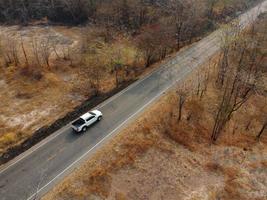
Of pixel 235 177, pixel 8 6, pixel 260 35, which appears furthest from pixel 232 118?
pixel 8 6

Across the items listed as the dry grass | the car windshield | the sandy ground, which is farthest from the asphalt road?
the dry grass

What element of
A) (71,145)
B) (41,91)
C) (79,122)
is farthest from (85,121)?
(41,91)

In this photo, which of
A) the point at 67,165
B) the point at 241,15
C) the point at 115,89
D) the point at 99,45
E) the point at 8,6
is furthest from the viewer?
the point at 241,15

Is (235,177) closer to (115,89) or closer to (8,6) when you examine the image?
(115,89)

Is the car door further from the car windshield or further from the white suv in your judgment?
the car windshield

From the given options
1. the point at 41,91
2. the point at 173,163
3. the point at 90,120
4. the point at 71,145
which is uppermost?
the point at 41,91

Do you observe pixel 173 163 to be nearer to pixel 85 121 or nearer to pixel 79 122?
pixel 85 121
